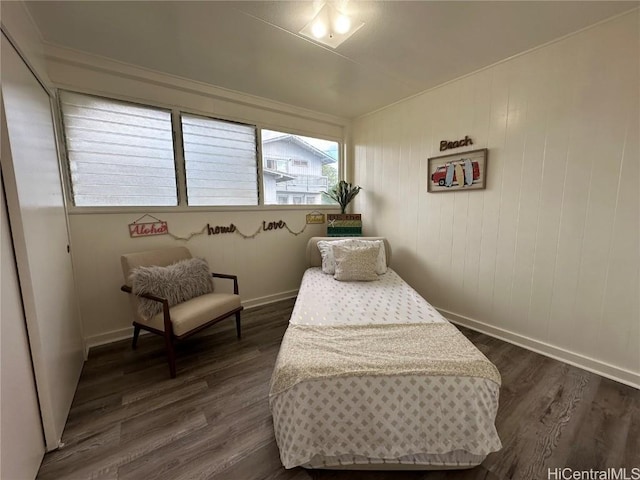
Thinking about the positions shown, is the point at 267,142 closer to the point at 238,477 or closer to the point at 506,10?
the point at 506,10

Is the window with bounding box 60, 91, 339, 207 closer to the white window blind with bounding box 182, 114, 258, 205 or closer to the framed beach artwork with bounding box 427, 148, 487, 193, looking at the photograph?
the white window blind with bounding box 182, 114, 258, 205

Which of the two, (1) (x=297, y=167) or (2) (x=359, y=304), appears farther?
(1) (x=297, y=167)

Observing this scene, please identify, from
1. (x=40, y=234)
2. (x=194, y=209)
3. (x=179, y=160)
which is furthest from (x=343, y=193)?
(x=40, y=234)

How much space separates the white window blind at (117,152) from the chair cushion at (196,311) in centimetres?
110

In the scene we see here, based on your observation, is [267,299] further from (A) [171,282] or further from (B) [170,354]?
(B) [170,354]

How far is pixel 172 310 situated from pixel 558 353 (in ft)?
10.3

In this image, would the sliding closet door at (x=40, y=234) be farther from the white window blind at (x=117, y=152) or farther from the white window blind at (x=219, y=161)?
the white window blind at (x=219, y=161)

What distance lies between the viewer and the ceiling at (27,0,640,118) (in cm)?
166

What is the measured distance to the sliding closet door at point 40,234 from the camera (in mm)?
1250

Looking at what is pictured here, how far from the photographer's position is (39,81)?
1708 millimetres

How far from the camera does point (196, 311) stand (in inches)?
82.4

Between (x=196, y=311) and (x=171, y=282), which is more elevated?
(x=171, y=282)

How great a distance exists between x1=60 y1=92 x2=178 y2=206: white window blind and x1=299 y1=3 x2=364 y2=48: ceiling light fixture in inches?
65.8

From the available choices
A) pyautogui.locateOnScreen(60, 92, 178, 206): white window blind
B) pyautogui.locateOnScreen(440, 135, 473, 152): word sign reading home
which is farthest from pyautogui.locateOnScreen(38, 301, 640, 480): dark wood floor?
pyautogui.locateOnScreen(440, 135, 473, 152): word sign reading home
